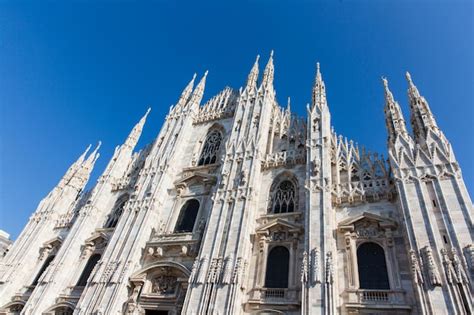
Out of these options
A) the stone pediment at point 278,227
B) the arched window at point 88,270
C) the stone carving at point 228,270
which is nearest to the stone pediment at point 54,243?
the arched window at point 88,270

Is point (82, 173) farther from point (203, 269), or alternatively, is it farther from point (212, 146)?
point (203, 269)

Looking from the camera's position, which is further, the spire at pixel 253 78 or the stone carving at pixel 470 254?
the spire at pixel 253 78

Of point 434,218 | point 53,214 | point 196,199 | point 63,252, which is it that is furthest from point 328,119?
point 53,214

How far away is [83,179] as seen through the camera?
29.4 meters

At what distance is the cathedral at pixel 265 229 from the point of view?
12578 mm

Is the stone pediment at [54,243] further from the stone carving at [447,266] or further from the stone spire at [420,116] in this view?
the stone spire at [420,116]

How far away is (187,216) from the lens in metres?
20.4

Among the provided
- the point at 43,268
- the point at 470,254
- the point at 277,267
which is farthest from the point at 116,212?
the point at 470,254

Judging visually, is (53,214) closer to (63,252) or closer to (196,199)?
(63,252)

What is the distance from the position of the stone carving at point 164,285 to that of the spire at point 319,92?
49.3ft

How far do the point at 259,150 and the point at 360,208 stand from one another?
24.6 feet

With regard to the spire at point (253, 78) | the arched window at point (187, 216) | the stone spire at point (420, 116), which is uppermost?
A: the spire at point (253, 78)

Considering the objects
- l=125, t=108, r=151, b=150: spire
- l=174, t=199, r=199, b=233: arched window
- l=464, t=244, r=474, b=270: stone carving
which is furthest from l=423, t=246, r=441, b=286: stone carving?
l=125, t=108, r=151, b=150: spire

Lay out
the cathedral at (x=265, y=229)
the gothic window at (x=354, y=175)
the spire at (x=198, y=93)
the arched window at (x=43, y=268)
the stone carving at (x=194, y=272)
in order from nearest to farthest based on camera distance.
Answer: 1. the cathedral at (x=265, y=229)
2. the stone carving at (x=194, y=272)
3. the gothic window at (x=354, y=175)
4. the arched window at (x=43, y=268)
5. the spire at (x=198, y=93)
